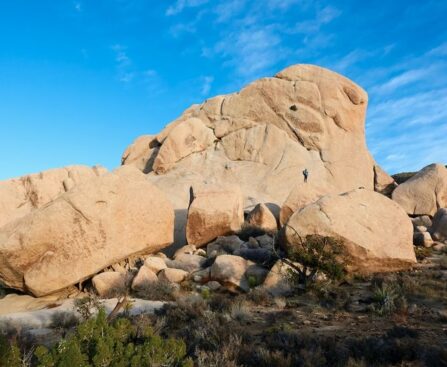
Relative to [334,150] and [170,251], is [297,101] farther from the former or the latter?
[170,251]

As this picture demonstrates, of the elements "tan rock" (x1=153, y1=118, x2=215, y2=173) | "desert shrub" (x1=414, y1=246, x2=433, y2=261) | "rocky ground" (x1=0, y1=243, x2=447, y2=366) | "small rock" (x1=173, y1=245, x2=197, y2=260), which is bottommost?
"rocky ground" (x1=0, y1=243, x2=447, y2=366)

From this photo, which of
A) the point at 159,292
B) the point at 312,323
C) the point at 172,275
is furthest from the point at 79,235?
the point at 312,323

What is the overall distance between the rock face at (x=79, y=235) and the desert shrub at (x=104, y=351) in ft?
36.5

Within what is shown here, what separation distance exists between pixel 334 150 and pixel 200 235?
2148 centimetres

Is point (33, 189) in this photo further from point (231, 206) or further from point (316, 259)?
point (316, 259)

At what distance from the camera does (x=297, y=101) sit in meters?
38.8

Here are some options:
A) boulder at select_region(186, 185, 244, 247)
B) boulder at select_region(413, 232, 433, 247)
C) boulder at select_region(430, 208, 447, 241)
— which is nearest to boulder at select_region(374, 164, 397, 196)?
boulder at select_region(430, 208, 447, 241)

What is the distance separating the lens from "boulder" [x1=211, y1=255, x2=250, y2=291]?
15.7 meters

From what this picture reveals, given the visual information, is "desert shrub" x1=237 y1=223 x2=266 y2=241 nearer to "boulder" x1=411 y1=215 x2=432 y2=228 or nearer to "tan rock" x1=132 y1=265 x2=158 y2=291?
"tan rock" x1=132 y1=265 x2=158 y2=291

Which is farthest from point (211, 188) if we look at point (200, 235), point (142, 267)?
point (142, 267)

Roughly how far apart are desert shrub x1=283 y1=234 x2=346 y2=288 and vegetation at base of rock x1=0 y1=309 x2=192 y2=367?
30.5ft

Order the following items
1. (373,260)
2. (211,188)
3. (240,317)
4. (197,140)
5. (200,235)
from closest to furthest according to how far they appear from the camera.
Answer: (240,317)
(373,260)
(200,235)
(211,188)
(197,140)

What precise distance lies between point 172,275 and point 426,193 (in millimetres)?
22542

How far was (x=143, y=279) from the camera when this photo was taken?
16.6 m
